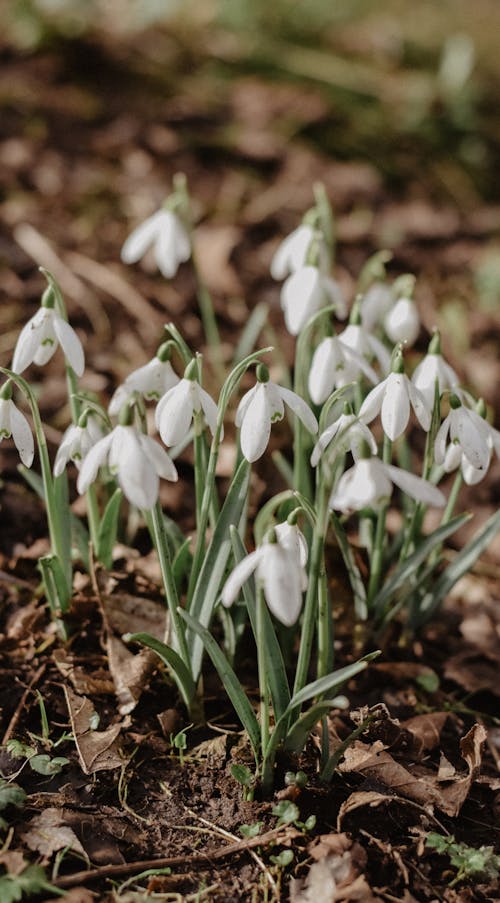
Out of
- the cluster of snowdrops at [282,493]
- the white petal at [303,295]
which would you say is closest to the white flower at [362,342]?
the cluster of snowdrops at [282,493]

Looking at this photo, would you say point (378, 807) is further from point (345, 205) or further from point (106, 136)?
point (106, 136)

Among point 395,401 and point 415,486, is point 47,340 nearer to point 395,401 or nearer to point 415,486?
point 395,401

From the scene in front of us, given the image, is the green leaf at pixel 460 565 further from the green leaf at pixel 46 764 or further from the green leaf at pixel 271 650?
the green leaf at pixel 46 764

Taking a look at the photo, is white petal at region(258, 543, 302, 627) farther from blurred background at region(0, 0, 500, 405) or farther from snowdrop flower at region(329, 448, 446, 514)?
blurred background at region(0, 0, 500, 405)

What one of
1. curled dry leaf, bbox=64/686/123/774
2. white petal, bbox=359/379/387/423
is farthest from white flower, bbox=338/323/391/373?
curled dry leaf, bbox=64/686/123/774

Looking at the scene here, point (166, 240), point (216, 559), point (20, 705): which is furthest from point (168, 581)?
point (166, 240)

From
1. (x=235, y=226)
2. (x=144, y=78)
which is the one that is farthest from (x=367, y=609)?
(x=144, y=78)
